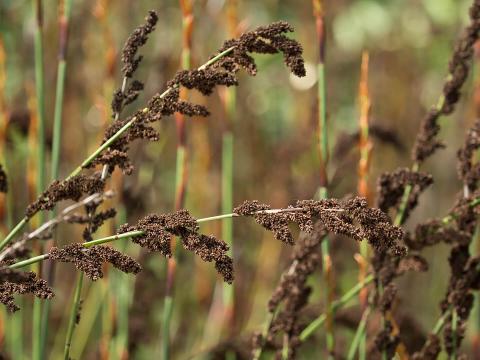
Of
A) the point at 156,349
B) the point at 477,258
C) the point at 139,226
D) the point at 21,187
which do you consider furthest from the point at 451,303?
the point at 21,187

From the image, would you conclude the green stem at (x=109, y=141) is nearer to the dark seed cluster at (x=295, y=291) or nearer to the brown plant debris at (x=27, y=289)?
the brown plant debris at (x=27, y=289)

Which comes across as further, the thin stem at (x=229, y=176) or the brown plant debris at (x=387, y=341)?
the thin stem at (x=229, y=176)

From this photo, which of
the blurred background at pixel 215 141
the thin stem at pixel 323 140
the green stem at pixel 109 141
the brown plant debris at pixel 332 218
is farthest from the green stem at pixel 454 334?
the green stem at pixel 109 141

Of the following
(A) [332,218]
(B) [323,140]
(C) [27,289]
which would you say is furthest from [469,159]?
(C) [27,289]

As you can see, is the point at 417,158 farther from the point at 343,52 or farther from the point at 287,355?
the point at 343,52

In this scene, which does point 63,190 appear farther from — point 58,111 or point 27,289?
point 58,111

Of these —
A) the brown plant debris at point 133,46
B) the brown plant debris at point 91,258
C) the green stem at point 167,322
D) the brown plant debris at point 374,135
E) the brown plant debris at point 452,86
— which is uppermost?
the brown plant debris at point 374,135
